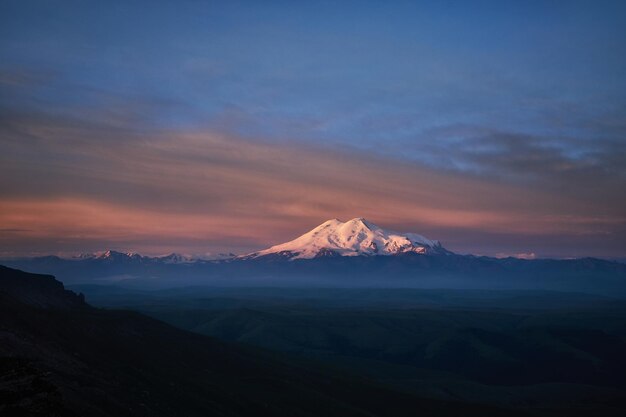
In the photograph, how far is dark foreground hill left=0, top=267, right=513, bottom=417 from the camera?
4575 cm

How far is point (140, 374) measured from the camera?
211ft

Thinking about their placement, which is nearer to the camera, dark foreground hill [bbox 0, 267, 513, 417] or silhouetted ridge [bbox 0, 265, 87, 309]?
dark foreground hill [bbox 0, 267, 513, 417]

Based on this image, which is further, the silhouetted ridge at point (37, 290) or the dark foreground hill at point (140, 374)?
the silhouetted ridge at point (37, 290)

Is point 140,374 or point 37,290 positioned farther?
point 37,290

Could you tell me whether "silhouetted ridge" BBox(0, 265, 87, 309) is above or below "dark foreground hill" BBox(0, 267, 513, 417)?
above

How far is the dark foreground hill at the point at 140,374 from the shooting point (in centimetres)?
4575

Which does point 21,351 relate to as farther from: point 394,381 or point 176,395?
point 394,381

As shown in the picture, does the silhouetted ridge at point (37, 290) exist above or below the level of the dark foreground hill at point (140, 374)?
above

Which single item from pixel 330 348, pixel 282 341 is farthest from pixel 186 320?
pixel 330 348

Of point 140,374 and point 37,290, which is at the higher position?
point 37,290

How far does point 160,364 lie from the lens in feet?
241

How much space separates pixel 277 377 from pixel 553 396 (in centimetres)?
6410

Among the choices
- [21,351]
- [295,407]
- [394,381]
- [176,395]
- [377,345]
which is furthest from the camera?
[377,345]

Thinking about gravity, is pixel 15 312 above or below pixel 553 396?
above
